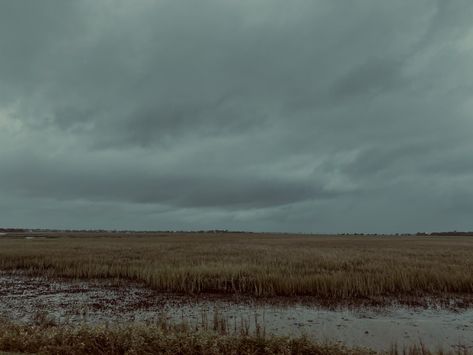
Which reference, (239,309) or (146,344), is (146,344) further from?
(239,309)

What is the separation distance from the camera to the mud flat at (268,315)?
39.9 feet

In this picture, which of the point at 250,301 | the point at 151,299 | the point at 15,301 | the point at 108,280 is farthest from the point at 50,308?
the point at 250,301

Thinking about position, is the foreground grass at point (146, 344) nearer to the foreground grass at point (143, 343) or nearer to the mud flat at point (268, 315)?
the foreground grass at point (143, 343)

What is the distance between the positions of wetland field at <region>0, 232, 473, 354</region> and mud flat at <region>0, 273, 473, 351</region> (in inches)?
1.9

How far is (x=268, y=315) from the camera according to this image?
48.2 ft

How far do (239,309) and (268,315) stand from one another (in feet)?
5.25

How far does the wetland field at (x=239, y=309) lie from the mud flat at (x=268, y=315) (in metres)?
0.05

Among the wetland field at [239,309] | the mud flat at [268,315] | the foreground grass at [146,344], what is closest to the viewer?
the foreground grass at [146,344]

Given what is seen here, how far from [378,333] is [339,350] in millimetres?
4752

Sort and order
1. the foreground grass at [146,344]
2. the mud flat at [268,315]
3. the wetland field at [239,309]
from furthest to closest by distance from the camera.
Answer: the mud flat at [268,315] → the wetland field at [239,309] → the foreground grass at [146,344]

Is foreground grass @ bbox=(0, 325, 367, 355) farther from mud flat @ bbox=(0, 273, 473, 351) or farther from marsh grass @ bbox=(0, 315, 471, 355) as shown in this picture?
mud flat @ bbox=(0, 273, 473, 351)

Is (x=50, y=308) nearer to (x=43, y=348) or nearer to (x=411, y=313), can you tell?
(x=43, y=348)

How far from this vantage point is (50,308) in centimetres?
1559

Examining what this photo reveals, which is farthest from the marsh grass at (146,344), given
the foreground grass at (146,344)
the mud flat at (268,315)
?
the mud flat at (268,315)
